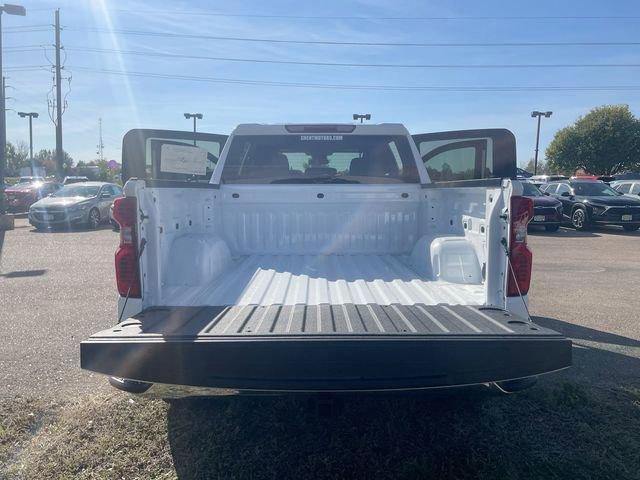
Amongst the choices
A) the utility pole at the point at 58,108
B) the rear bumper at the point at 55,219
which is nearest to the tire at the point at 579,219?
the rear bumper at the point at 55,219

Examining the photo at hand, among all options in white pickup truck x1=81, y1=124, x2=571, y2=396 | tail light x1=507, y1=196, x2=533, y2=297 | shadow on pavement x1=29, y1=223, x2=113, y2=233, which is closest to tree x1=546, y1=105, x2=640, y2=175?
shadow on pavement x1=29, y1=223, x2=113, y2=233

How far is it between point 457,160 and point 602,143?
4819cm

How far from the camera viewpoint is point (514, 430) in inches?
145

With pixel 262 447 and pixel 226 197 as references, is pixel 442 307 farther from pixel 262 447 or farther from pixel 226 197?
pixel 226 197

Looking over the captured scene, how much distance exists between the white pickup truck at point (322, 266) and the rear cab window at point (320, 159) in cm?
1

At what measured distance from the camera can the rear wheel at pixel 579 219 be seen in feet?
59.9

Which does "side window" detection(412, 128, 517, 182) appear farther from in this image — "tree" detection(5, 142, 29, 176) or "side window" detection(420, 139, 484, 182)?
"tree" detection(5, 142, 29, 176)

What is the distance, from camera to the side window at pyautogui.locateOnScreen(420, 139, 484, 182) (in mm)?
4711

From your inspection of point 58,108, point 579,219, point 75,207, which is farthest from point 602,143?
point 75,207

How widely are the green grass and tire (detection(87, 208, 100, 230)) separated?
1532cm

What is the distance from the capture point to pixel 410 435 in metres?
3.57

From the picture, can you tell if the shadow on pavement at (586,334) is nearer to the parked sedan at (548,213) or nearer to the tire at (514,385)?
the tire at (514,385)

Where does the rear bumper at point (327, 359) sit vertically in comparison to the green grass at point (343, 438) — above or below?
above

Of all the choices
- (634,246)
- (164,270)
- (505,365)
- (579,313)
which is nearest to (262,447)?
(164,270)
